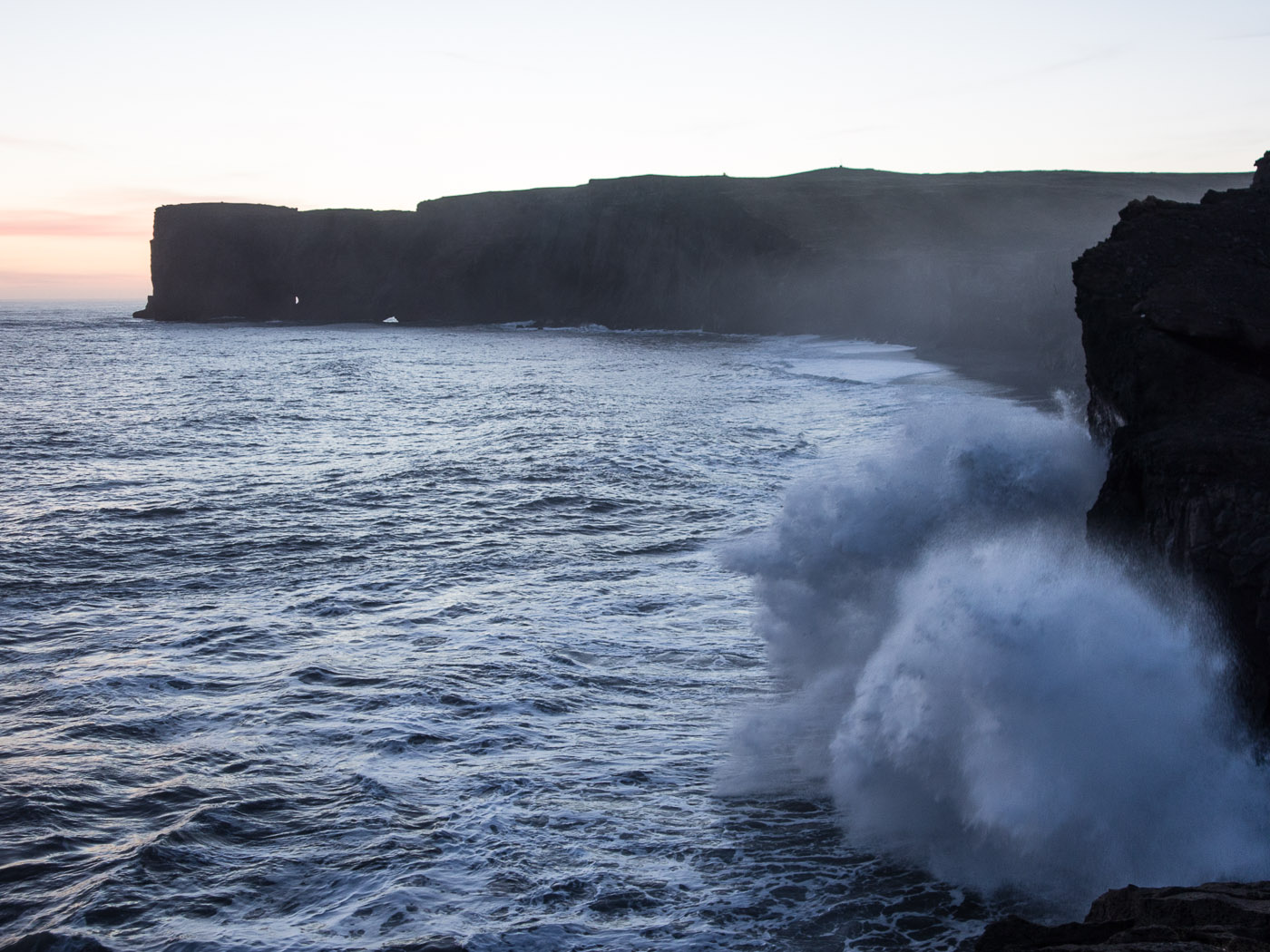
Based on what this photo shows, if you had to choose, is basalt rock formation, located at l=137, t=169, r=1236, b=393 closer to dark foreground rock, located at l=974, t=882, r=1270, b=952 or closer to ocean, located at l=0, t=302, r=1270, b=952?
ocean, located at l=0, t=302, r=1270, b=952

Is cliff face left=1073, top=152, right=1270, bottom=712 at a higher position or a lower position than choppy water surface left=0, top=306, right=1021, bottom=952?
higher

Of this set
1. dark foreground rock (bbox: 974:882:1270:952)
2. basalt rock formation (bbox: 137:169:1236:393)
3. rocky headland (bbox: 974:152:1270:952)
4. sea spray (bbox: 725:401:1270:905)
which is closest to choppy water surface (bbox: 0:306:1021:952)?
sea spray (bbox: 725:401:1270:905)

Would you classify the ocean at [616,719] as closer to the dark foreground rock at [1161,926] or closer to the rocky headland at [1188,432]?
the rocky headland at [1188,432]

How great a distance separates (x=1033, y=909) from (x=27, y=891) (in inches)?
249

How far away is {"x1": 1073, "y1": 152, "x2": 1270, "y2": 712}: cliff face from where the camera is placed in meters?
7.49

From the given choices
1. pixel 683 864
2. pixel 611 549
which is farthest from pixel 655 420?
pixel 683 864

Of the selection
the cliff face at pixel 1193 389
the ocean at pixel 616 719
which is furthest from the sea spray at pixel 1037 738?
the cliff face at pixel 1193 389

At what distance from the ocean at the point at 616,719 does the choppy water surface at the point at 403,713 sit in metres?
0.04

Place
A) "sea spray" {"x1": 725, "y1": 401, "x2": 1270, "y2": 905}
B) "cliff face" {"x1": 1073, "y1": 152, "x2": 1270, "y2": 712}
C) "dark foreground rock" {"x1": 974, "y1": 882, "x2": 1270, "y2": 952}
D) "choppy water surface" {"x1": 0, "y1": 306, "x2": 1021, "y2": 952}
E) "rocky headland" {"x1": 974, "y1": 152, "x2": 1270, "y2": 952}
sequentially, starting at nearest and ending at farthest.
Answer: "dark foreground rock" {"x1": 974, "y1": 882, "x2": 1270, "y2": 952}, "rocky headland" {"x1": 974, "y1": 152, "x2": 1270, "y2": 952}, "choppy water surface" {"x1": 0, "y1": 306, "x2": 1021, "y2": 952}, "sea spray" {"x1": 725, "y1": 401, "x2": 1270, "y2": 905}, "cliff face" {"x1": 1073, "y1": 152, "x2": 1270, "y2": 712}

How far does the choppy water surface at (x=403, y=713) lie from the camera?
6.52 m

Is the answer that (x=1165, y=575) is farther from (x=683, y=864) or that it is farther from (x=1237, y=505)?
(x=683, y=864)

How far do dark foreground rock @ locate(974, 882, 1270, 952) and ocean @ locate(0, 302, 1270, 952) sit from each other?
1.07 metres

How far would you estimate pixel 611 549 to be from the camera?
51.5 feet

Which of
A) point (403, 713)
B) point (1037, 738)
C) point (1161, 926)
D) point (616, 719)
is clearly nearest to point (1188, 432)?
point (1037, 738)
